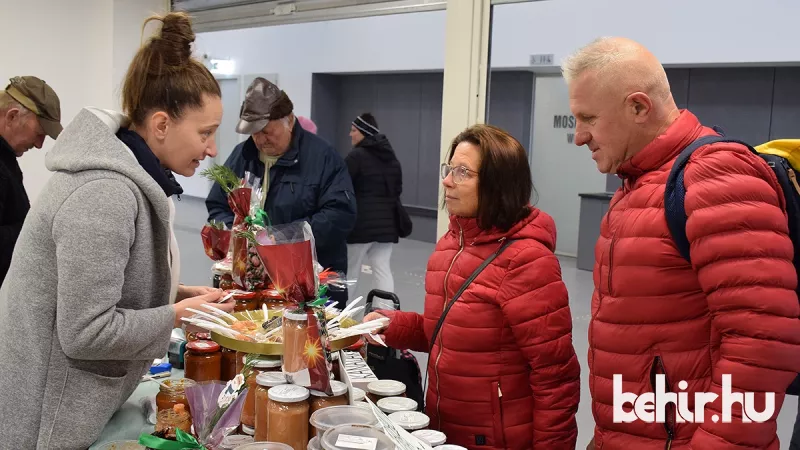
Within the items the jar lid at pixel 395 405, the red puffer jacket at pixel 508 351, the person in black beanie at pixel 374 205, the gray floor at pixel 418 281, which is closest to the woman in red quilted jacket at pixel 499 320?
the red puffer jacket at pixel 508 351

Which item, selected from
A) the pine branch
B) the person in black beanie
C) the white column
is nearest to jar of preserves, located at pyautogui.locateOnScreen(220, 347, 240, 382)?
the pine branch

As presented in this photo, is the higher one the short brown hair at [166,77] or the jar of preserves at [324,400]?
the short brown hair at [166,77]

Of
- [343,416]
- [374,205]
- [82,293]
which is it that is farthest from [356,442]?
[374,205]

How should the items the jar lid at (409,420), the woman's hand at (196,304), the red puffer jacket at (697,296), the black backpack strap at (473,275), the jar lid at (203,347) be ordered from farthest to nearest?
1. the black backpack strap at (473,275)
2. the jar lid at (203,347)
3. the woman's hand at (196,304)
4. the jar lid at (409,420)
5. the red puffer jacket at (697,296)

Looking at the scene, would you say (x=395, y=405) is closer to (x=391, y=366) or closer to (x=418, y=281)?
(x=391, y=366)

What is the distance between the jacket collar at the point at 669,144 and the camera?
1.46 meters

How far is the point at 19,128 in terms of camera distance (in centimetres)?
333

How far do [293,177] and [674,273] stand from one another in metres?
2.35

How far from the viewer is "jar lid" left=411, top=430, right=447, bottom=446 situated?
1.42 meters

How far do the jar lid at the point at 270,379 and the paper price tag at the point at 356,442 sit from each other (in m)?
0.22

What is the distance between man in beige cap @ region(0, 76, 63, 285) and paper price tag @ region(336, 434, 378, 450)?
2465 millimetres

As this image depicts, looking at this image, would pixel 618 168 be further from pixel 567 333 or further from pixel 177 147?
pixel 177 147

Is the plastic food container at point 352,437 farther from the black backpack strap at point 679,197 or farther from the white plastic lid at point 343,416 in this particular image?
the black backpack strap at point 679,197

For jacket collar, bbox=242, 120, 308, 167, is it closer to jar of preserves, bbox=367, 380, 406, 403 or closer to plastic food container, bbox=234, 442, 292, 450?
jar of preserves, bbox=367, 380, 406, 403
